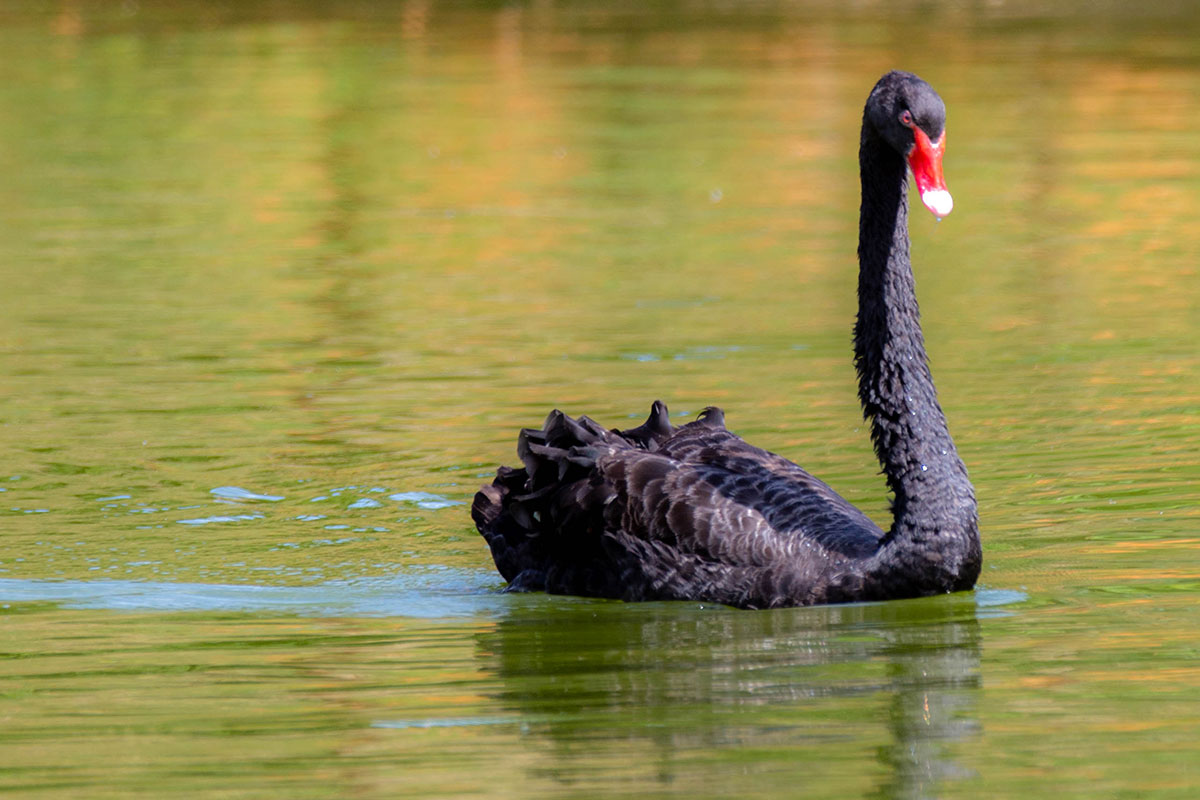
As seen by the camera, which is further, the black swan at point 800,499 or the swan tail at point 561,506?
the swan tail at point 561,506

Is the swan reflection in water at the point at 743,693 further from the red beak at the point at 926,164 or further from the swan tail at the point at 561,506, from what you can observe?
the red beak at the point at 926,164

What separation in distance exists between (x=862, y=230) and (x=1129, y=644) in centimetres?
170

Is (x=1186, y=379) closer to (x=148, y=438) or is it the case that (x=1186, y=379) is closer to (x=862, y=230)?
(x=862, y=230)

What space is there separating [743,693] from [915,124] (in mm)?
1927

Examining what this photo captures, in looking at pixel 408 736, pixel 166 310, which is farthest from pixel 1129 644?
pixel 166 310

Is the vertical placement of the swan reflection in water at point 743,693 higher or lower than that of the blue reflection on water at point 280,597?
higher

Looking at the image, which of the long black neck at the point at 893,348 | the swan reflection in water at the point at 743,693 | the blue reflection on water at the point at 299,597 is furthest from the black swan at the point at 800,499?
the blue reflection on water at the point at 299,597

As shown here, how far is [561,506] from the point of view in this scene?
23.7 ft

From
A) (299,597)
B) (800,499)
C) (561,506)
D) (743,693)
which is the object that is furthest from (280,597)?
(743,693)

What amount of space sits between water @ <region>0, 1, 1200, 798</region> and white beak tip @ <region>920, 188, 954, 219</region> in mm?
1357

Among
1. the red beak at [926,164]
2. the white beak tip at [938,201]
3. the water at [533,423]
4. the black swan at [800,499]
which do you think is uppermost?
the red beak at [926,164]

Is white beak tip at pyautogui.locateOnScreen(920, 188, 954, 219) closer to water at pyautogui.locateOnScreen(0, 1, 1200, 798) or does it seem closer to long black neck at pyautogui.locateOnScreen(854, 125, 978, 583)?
long black neck at pyautogui.locateOnScreen(854, 125, 978, 583)

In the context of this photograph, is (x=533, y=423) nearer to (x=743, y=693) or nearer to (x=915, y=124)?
(x=915, y=124)

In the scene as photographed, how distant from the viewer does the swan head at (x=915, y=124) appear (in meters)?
6.46
